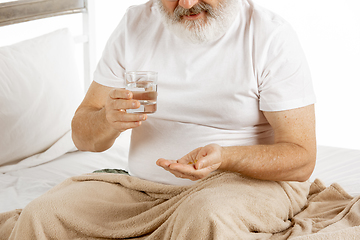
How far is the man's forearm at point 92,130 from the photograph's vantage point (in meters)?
1.45

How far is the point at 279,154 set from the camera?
1303 mm

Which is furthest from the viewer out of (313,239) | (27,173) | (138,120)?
(27,173)

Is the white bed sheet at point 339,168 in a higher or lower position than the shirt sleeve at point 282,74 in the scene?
lower

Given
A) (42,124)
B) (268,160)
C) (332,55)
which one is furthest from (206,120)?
(332,55)

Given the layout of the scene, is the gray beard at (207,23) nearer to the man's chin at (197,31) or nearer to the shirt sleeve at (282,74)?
the man's chin at (197,31)

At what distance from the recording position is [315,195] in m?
1.56

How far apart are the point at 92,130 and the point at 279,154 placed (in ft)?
1.96

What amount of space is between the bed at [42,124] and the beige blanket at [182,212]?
424mm

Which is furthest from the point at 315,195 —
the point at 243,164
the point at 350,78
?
the point at 350,78

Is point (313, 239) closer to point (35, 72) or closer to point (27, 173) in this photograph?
point (27, 173)

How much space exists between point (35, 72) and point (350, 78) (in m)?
2.14

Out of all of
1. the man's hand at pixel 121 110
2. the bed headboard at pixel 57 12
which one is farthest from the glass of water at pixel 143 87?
the bed headboard at pixel 57 12

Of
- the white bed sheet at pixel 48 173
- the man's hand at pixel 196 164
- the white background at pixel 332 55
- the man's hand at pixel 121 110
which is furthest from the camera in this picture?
the white background at pixel 332 55

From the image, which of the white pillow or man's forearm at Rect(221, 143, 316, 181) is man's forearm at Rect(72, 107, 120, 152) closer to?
man's forearm at Rect(221, 143, 316, 181)
